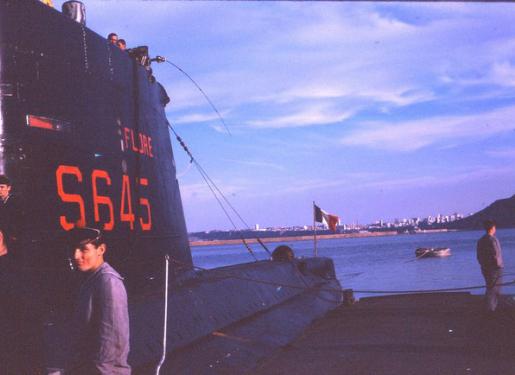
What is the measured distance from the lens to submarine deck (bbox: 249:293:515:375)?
7227mm

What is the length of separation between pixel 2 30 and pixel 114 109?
1.88 meters

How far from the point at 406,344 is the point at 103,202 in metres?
4.98

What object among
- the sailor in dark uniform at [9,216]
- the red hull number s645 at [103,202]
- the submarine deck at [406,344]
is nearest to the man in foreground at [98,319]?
the sailor in dark uniform at [9,216]

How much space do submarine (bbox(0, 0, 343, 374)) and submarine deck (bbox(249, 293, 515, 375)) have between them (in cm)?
66

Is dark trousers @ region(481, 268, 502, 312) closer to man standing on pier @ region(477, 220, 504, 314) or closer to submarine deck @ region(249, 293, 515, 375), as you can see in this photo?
man standing on pier @ region(477, 220, 504, 314)

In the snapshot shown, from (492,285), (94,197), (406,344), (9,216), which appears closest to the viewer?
(9,216)

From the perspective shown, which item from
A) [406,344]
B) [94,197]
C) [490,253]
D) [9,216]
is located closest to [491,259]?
[490,253]

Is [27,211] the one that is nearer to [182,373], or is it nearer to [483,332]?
[182,373]

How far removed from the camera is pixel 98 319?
3471 mm

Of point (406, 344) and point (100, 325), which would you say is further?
point (406, 344)

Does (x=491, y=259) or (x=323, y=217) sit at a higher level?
(x=323, y=217)

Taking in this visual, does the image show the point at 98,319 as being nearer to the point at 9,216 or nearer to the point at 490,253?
the point at 9,216

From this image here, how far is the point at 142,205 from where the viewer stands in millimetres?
7352

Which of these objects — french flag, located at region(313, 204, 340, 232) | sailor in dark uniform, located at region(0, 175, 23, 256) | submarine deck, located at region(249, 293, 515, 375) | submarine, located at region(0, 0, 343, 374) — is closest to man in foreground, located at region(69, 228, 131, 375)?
submarine, located at region(0, 0, 343, 374)
